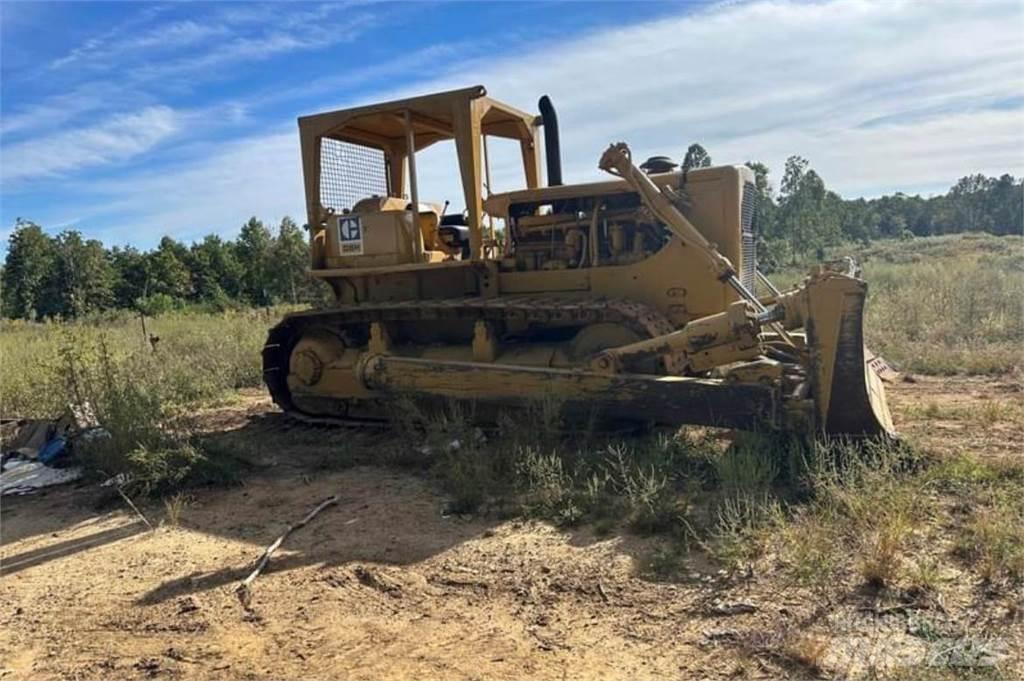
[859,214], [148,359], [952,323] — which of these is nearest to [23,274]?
[148,359]

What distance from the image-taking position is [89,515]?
18.6 feet

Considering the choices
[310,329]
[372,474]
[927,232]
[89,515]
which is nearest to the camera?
[89,515]

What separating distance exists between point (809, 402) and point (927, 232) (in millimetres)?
70863

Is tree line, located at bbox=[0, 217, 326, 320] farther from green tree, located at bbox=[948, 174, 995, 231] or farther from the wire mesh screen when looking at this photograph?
green tree, located at bbox=[948, 174, 995, 231]

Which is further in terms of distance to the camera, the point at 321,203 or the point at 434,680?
the point at 321,203

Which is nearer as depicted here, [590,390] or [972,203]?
[590,390]

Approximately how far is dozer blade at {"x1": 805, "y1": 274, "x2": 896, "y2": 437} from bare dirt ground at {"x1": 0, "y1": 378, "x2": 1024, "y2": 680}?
45.7 inches

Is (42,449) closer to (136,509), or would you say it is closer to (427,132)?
(136,509)

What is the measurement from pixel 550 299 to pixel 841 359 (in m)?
2.63

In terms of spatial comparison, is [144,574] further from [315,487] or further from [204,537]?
[315,487]

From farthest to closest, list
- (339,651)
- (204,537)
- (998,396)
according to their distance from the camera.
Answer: (998,396) → (204,537) → (339,651)

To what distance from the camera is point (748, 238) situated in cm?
689

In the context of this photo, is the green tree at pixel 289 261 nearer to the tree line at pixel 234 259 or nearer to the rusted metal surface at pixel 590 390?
the tree line at pixel 234 259

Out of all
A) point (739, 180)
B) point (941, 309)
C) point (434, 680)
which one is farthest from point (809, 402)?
point (941, 309)
